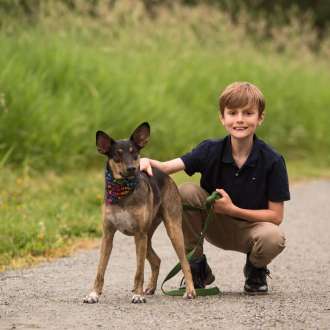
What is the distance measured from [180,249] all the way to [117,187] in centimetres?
62

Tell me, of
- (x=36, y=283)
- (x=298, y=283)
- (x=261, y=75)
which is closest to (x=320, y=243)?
(x=298, y=283)

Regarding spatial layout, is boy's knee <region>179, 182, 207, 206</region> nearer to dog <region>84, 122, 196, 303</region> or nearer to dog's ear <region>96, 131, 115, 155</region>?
dog <region>84, 122, 196, 303</region>

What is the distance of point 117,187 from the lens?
5371mm

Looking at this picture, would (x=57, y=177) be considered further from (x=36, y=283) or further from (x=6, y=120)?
(x=36, y=283)

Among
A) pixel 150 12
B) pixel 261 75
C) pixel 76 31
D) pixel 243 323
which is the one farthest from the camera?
pixel 150 12

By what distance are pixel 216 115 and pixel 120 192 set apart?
344 inches

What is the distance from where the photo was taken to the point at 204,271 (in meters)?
6.23

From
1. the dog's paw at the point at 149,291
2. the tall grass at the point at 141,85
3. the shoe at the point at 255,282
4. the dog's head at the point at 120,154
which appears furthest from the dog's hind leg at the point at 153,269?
the tall grass at the point at 141,85

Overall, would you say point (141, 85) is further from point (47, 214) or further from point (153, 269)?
point (153, 269)

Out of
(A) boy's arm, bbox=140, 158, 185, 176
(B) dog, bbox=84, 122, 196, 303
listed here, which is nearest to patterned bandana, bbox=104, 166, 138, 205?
(B) dog, bbox=84, 122, 196, 303

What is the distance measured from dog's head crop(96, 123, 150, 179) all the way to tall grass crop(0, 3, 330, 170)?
4.51 m

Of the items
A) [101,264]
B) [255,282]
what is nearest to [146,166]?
[101,264]

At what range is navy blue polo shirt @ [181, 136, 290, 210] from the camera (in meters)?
6.05

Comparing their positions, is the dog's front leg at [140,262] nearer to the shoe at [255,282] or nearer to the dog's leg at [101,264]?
the dog's leg at [101,264]
